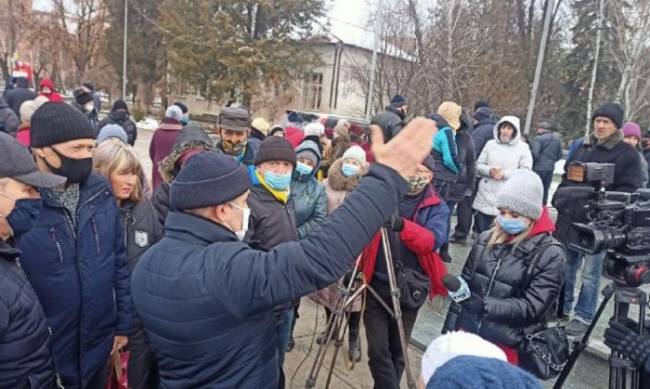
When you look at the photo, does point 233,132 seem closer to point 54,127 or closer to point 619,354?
point 54,127

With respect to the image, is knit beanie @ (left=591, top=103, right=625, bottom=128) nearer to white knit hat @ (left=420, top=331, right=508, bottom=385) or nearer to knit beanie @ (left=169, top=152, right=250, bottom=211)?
white knit hat @ (left=420, top=331, right=508, bottom=385)

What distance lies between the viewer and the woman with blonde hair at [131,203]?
8.93 feet

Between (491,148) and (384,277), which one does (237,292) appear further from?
(491,148)

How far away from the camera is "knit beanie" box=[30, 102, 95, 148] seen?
241 centimetres

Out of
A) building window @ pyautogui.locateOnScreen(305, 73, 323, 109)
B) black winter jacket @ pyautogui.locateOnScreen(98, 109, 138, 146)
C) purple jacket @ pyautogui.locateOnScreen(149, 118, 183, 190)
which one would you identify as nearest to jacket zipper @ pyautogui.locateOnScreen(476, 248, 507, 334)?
purple jacket @ pyautogui.locateOnScreen(149, 118, 183, 190)

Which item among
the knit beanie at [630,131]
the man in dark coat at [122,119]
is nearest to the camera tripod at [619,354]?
the knit beanie at [630,131]

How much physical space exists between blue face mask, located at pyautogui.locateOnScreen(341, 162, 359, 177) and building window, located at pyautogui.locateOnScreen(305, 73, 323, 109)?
1109 inches

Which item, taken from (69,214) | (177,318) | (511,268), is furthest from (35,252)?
(511,268)

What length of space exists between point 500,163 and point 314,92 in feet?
90.6

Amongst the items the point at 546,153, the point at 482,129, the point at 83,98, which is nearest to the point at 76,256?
the point at 482,129

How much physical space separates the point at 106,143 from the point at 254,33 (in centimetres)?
2522

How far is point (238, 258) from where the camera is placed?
1.51 m

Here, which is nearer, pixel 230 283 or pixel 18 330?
pixel 230 283

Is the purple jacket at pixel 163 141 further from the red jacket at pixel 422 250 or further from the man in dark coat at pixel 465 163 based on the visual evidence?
the red jacket at pixel 422 250
